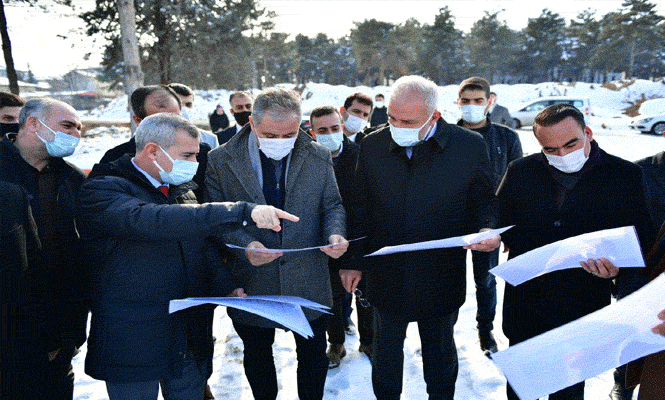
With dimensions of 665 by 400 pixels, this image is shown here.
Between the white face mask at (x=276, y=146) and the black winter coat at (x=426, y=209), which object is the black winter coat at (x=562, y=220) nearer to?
the black winter coat at (x=426, y=209)

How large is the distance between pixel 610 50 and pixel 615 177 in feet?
159

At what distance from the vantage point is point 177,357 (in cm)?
176

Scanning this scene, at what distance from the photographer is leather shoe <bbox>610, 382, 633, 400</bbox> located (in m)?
2.52

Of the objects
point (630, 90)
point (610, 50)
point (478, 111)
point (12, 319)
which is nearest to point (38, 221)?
point (12, 319)

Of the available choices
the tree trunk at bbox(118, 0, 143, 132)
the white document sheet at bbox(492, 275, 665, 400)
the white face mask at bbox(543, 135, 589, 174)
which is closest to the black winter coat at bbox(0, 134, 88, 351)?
the white document sheet at bbox(492, 275, 665, 400)

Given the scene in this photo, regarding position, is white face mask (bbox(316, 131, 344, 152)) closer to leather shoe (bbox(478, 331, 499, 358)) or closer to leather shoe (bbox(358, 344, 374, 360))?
leather shoe (bbox(358, 344, 374, 360))

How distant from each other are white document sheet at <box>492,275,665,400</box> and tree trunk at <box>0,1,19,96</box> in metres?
17.0

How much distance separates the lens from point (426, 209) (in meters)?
2.11

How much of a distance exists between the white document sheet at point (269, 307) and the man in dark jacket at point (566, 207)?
1.17 metres

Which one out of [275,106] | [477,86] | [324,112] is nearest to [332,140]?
[324,112]

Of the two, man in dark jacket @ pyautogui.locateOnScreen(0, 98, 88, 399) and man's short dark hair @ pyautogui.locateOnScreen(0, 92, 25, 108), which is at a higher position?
man's short dark hair @ pyautogui.locateOnScreen(0, 92, 25, 108)

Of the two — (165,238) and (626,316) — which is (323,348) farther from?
(626,316)

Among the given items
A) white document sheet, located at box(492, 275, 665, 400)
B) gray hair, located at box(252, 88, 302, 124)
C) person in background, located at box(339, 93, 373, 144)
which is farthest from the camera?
person in background, located at box(339, 93, 373, 144)

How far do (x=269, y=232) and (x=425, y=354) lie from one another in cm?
106
